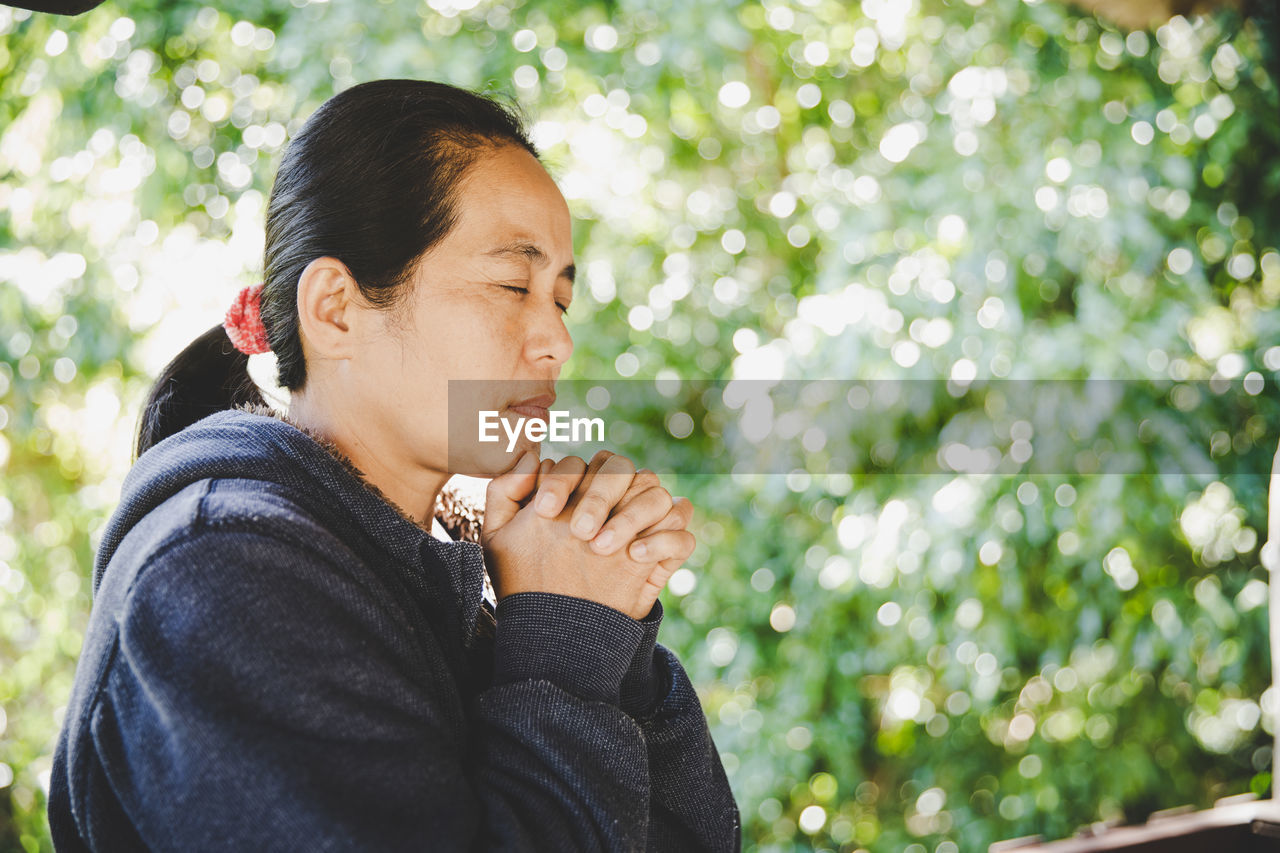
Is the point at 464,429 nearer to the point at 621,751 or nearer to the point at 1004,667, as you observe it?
the point at 621,751

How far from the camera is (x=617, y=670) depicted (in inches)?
34.1

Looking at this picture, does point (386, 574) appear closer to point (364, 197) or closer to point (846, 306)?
point (364, 197)

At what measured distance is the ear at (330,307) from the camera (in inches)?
41.0

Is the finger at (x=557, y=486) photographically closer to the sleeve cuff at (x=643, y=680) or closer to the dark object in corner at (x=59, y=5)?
the sleeve cuff at (x=643, y=680)

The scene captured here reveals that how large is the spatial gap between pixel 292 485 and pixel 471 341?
25 cm

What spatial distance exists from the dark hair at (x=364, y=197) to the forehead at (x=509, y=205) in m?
0.01

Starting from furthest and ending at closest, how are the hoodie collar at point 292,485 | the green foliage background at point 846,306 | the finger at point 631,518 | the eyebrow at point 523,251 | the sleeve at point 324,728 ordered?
the green foliage background at point 846,306 → the eyebrow at point 523,251 → the finger at point 631,518 → the hoodie collar at point 292,485 → the sleeve at point 324,728

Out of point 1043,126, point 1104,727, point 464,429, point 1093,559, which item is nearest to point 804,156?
point 1043,126

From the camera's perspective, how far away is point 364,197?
1.04 m


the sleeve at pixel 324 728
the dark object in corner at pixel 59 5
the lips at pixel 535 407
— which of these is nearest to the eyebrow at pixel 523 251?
the lips at pixel 535 407

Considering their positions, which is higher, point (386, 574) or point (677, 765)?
point (386, 574)

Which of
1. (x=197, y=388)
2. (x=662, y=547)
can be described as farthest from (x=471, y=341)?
(x=197, y=388)

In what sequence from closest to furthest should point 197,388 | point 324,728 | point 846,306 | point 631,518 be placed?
point 324,728
point 631,518
point 197,388
point 846,306

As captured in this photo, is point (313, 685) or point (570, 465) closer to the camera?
point (313, 685)
